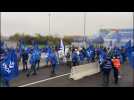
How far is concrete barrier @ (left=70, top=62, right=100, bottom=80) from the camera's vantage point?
1841 centimetres

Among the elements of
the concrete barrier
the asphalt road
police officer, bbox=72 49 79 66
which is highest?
police officer, bbox=72 49 79 66

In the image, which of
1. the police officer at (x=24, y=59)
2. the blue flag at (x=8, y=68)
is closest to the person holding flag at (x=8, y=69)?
the blue flag at (x=8, y=68)

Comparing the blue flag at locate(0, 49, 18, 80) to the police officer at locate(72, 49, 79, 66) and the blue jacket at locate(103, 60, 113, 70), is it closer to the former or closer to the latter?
the blue jacket at locate(103, 60, 113, 70)

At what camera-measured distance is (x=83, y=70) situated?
1952cm

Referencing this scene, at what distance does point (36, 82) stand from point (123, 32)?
44.1 meters

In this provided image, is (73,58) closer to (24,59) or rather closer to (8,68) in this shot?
(24,59)

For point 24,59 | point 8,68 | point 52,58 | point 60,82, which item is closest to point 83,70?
point 52,58

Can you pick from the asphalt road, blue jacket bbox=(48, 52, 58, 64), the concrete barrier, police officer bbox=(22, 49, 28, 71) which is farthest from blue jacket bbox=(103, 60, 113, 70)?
police officer bbox=(22, 49, 28, 71)

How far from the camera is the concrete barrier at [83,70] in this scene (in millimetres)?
18406

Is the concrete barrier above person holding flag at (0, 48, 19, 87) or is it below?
below

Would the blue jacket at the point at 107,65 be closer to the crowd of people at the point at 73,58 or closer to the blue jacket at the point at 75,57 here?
the crowd of people at the point at 73,58

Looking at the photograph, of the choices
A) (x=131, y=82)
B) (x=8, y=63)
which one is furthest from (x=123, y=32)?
(x=8, y=63)
